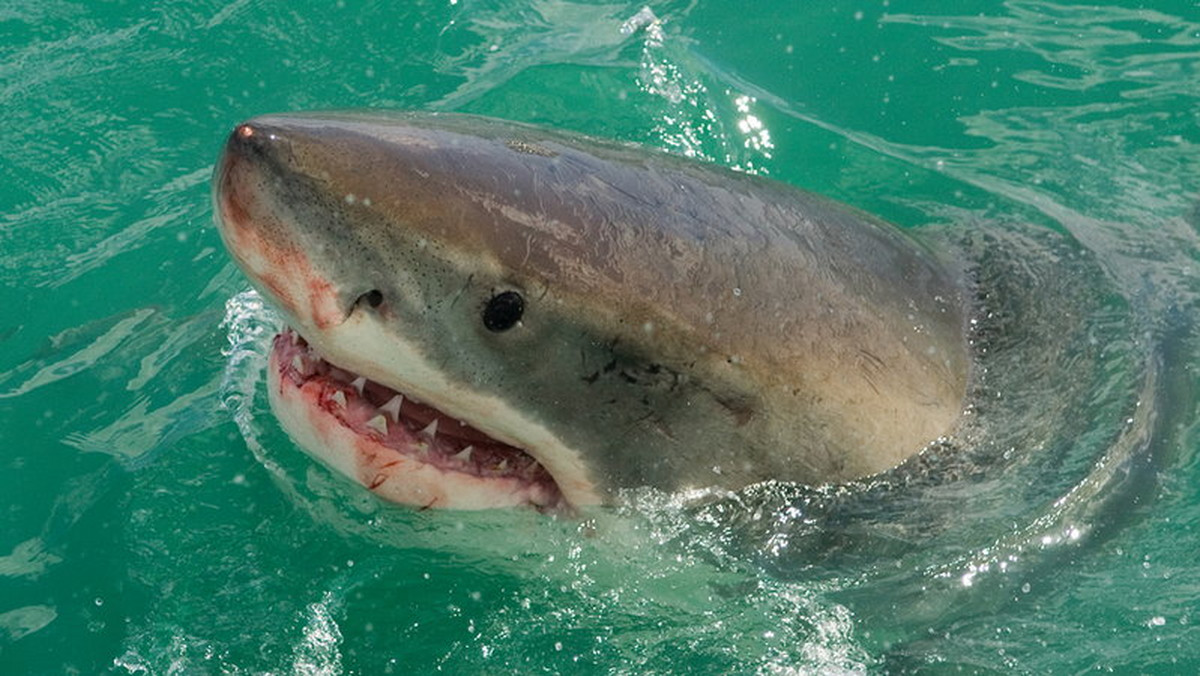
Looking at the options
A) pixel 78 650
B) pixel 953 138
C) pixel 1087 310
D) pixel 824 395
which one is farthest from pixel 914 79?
pixel 78 650

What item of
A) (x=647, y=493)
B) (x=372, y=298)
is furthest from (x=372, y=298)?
(x=647, y=493)

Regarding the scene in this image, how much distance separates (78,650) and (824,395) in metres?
1.92

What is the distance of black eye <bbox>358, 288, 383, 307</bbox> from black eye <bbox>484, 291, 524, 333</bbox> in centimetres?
20

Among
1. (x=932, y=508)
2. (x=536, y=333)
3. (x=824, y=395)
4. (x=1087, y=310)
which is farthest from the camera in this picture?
(x=1087, y=310)

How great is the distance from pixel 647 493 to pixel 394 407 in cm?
57

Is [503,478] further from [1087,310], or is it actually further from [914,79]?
[914,79]

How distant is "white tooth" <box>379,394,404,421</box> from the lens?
2.88 metres

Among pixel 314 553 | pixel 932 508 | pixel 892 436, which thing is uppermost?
pixel 892 436

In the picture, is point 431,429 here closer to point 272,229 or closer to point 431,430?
point 431,430

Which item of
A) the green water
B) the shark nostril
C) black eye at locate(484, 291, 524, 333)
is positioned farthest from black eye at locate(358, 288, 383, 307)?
the green water

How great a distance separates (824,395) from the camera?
3088 mm

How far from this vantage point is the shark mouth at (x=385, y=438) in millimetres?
2885

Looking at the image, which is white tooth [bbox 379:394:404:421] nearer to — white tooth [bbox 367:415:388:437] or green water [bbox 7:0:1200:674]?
white tooth [bbox 367:415:388:437]

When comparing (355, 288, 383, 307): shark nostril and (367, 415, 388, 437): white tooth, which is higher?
(355, 288, 383, 307): shark nostril
